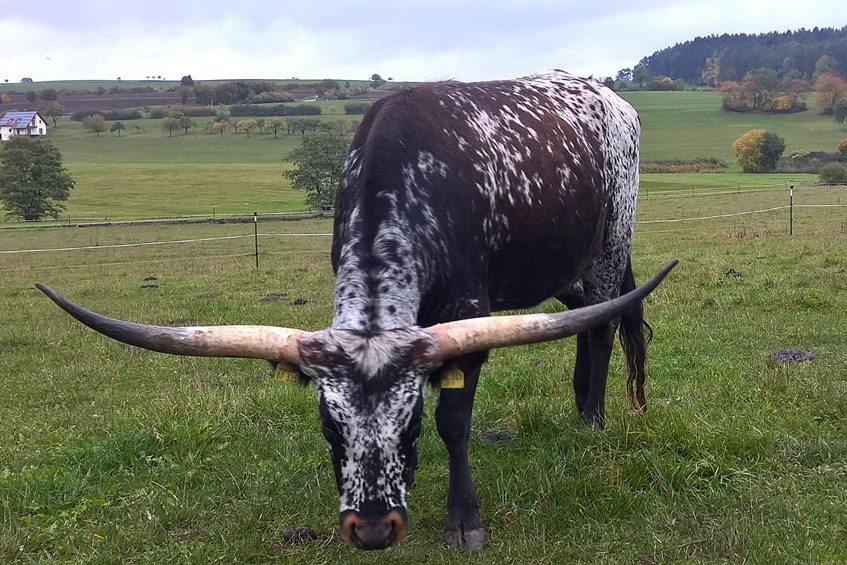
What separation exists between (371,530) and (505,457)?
223 cm

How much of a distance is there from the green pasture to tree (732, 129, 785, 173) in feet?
239

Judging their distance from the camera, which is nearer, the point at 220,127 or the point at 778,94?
the point at 778,94

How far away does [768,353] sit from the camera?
833 cm

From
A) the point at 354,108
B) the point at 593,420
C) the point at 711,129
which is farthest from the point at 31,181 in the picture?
the point at 711,129

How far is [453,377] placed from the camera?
12.8 ft

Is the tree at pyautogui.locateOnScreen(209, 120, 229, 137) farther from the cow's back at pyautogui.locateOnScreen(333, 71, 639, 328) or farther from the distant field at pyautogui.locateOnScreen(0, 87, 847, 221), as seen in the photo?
the cow's back at pyautogui.locateOnScreen(333, 71, 639, 328)

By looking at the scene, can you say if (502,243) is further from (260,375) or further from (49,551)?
(260,375)

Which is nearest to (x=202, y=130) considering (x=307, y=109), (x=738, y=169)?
(x=307, y=109)

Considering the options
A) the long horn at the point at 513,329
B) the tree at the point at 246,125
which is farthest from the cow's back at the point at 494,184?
the tree at the point at 246,125

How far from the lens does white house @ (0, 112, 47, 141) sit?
4596 inches

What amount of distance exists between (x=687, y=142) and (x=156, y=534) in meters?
100

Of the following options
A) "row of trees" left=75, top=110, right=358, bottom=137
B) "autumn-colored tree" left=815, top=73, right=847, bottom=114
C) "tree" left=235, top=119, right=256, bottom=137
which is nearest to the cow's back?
"row of trees" left=75, top=110, right=358, bottom=137

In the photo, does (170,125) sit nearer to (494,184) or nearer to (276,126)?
(276,126)

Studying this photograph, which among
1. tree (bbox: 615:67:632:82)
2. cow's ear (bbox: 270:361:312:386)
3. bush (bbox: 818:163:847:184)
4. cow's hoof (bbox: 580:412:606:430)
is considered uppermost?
tree (bbox: 615:67:632:82)
